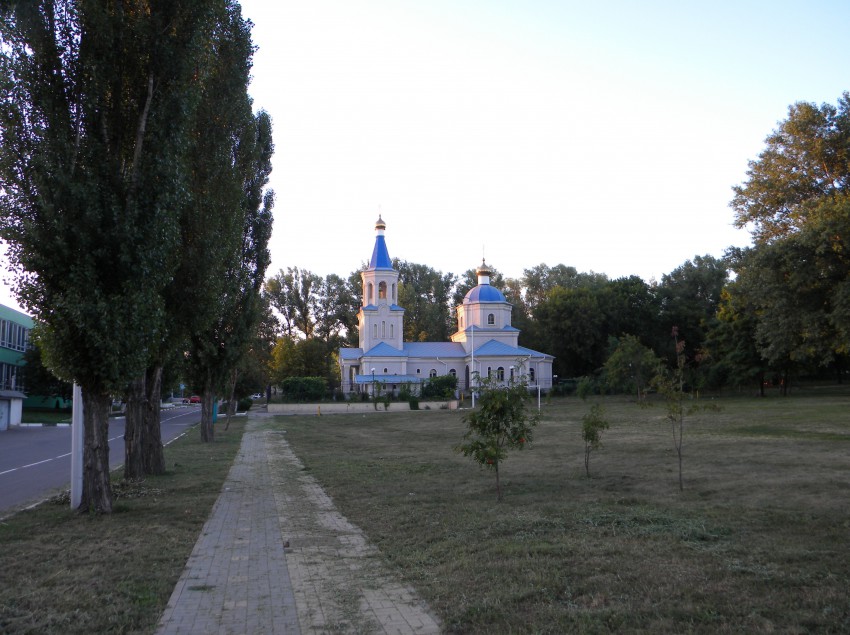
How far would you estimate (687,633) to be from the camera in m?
4.85

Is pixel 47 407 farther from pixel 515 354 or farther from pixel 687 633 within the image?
pixel 687 633

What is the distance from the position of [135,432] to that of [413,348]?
5595 centimetres

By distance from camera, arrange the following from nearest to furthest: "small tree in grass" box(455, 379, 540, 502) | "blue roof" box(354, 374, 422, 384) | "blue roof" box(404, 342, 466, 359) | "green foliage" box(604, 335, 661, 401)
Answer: "small tree in grass" box(455, 379, 540, 502) → "green foliage" box(604, 335, 661, 401) → "blue roof" box(354, 374, 422, 384) → "blue roof" box(404, 342, 466, 359)

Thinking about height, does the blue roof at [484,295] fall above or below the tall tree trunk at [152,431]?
above

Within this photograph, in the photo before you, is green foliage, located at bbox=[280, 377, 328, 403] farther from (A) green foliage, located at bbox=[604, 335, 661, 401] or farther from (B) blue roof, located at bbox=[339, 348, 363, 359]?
(A) green foliage, located at bbox=[604, 335, 661, 401]

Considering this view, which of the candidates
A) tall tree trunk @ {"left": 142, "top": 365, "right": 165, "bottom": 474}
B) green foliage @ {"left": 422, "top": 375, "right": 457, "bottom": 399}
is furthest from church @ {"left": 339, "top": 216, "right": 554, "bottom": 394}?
tall tree trunk @ {"left": 142, "top": 365, "right": 165, "bottom": 474}

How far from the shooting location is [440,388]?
60.6 meters

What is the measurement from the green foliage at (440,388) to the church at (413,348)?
5448mm

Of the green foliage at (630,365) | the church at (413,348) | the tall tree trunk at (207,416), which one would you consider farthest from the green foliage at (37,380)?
the green foliage at (630,365)

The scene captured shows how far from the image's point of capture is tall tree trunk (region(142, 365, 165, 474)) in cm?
1608

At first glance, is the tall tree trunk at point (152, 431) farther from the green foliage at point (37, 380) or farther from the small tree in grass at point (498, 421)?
the green foliage at point (37, 380)

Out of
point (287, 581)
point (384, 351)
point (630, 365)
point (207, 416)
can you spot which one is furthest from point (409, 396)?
point (287, 581)

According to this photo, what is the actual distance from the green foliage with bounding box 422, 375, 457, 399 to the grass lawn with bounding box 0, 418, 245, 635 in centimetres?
4646

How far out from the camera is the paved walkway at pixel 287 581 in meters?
5.49
